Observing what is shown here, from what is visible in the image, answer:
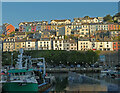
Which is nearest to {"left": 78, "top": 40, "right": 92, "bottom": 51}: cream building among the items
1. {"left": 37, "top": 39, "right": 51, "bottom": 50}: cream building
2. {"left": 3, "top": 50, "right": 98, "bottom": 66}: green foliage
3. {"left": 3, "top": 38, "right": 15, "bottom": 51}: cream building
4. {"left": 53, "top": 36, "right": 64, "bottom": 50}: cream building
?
{"left": 53, "top": 36, "right": 64, "bottom": 50}: cream building

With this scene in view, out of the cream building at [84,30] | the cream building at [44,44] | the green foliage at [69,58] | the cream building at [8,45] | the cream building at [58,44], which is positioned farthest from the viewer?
the cream building at [84,30]

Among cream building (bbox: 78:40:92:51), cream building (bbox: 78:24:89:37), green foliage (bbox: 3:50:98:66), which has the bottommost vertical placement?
green foliage (bbox: 3:50:98:66)

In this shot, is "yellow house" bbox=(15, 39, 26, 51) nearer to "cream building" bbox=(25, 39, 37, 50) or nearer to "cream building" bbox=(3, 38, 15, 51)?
"cream building" bbox=(3, 38, 15, 51)

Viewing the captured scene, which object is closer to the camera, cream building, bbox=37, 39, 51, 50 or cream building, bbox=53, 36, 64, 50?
cream building, bbox=53, 36, 64, 50

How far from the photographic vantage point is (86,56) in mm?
115562

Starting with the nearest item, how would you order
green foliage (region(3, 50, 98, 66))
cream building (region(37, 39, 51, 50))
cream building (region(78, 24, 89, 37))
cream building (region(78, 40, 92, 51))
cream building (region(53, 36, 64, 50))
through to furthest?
green foliage (region(3, 50, 98, 66)), cream building (region(53, 36, 64, 50)), cream building (region(78, 40, 92, 51)), cream building (region(37, 39, 51, 50)), cream building (region(78, 24, 89, 37))

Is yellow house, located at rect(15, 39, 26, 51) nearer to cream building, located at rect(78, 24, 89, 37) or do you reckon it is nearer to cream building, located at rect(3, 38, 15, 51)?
cream building, located at rect(3, 38, 15, 51)

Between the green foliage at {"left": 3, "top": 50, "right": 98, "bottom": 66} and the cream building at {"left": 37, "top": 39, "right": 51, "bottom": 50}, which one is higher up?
the cream building at {"left": 37, "top": 39, "right": 51, "bottom": 50}

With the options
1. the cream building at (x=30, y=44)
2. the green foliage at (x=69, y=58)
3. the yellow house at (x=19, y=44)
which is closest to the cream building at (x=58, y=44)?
the cream building at (x=30, y=44)

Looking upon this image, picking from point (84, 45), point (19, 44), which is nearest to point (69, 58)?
point (84, 45)

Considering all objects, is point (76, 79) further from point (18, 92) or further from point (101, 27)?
point (101, 27)

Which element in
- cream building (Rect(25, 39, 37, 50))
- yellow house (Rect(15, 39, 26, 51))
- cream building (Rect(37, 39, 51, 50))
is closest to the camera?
cream building (Rect(37, 39, 51, 50))

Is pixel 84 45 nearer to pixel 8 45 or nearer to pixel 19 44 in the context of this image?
pixel 19 44

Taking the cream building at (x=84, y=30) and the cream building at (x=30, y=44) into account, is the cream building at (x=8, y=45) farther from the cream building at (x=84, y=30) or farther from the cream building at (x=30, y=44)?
the cream building at (x=84, y=30)
